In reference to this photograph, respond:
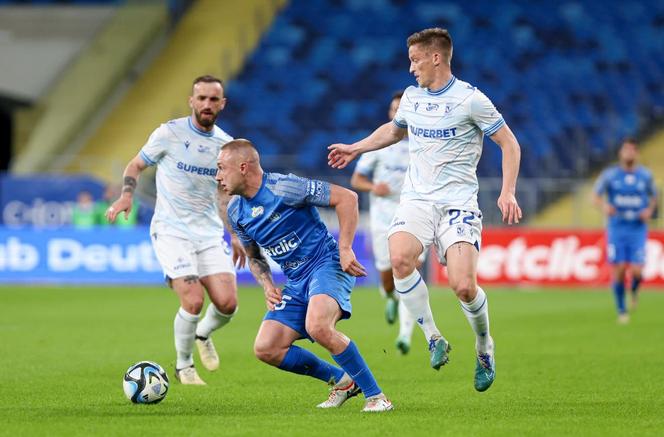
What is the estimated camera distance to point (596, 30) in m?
32.0

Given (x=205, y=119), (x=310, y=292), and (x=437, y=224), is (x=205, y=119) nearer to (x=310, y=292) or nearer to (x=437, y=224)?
(x=437, y=224)

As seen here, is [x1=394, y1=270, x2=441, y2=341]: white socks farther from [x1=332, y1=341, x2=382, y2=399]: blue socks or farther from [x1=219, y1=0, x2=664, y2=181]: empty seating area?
[x1=219, y1=0, x2=664, y2=181]: empty seating area

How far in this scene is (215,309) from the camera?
34.7 feet

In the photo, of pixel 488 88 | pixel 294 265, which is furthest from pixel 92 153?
pixel 294 265

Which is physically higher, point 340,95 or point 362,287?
point 340,95

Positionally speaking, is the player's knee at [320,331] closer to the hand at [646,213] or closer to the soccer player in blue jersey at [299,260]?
the soccer player in blue jersey at [299,260]

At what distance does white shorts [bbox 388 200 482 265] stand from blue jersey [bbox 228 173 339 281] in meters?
0.76

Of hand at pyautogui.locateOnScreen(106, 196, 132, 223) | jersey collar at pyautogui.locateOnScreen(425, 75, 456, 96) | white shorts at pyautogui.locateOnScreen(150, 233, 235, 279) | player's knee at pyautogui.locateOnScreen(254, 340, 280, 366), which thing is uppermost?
jersey collar at pyautogui.locateOnScreen(425, 75, 456, 96)

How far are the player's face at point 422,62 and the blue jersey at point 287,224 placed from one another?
47.7 inches

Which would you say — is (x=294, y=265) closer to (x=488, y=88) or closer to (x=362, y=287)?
(x=362, y=287)

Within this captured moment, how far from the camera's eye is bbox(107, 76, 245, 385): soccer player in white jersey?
1020 centimetres

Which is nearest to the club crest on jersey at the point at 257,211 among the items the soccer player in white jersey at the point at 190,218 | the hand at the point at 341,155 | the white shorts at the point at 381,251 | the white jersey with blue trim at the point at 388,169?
the hand at the point at 341,155

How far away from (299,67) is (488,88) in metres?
5.04

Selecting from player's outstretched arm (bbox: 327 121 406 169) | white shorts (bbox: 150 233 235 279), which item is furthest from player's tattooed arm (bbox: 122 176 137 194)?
player's outstretched arm (bbox: 327 121 406 169)
